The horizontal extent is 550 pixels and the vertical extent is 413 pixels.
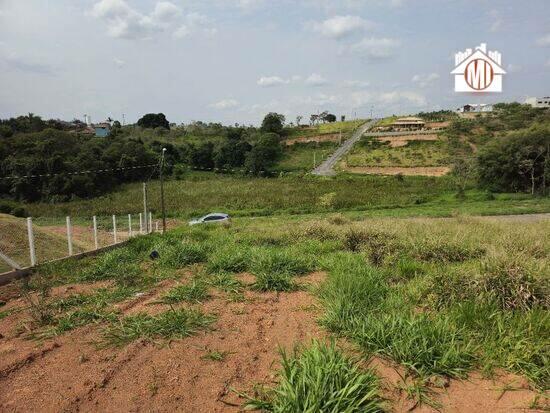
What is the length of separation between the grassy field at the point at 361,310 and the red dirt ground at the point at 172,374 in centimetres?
9

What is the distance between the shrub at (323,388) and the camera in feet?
8.98

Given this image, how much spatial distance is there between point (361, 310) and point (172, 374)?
6.57ft

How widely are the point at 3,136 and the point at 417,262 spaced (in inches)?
2651

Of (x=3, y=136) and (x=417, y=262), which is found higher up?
(x=3, y=136)

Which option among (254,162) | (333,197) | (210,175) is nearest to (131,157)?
(210,175)

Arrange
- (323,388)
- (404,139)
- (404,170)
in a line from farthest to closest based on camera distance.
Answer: (404,139) → (404,170) → (323,388)

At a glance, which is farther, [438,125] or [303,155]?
[438,125]

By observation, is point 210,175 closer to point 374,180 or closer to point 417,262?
point 374,180

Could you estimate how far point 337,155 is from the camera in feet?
244

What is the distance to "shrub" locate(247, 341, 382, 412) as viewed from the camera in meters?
2.74

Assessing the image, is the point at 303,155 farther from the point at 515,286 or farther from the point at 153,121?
the point at 515,286

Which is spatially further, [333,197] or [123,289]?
[333,197]

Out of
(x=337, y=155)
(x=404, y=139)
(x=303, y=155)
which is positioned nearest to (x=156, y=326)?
(x=337, y=155)

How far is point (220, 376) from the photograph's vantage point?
3.45 metres
